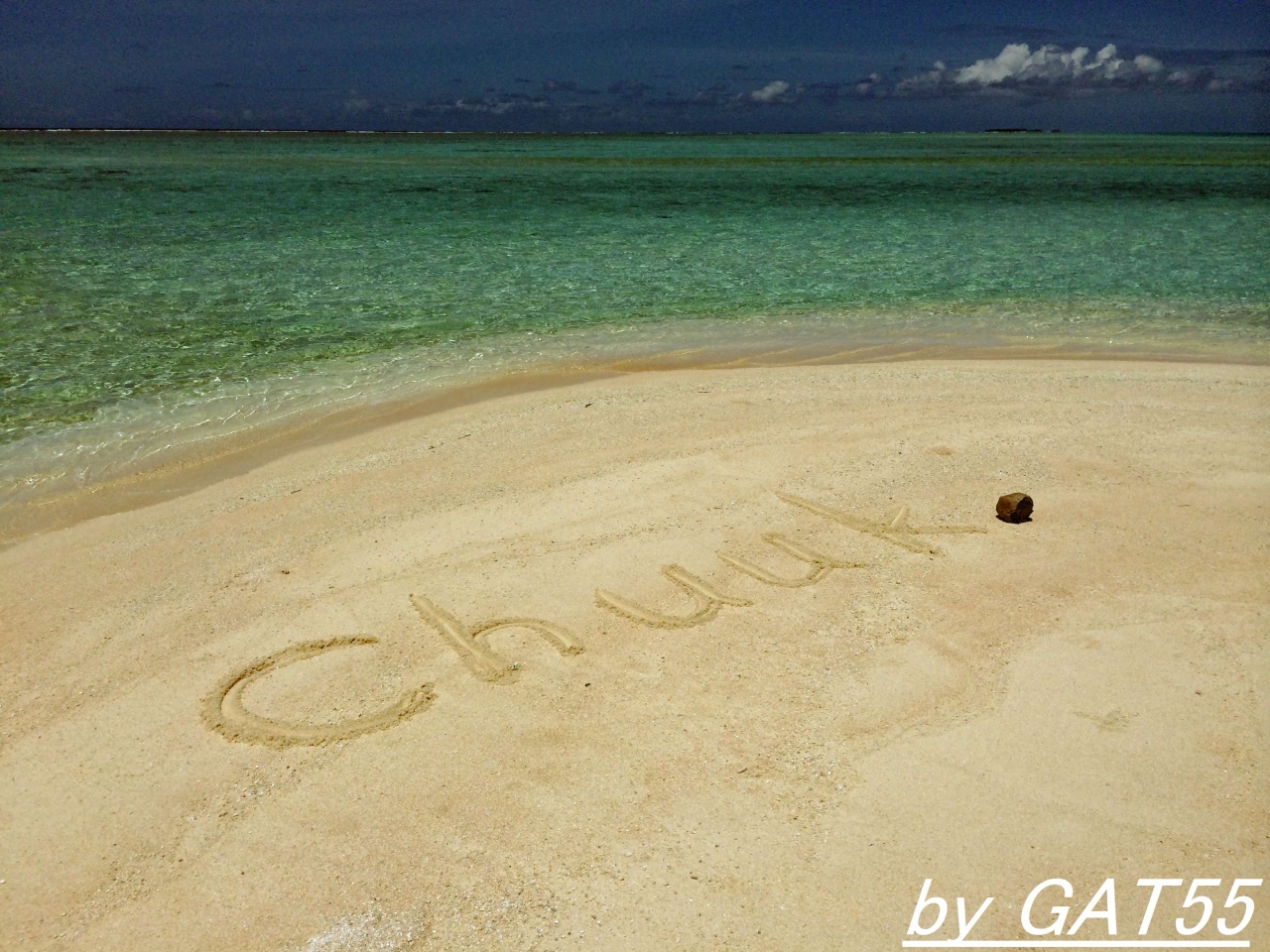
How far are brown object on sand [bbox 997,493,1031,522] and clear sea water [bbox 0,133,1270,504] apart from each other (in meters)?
5.49

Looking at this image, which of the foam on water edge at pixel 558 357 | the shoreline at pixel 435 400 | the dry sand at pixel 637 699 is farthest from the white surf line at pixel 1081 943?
the foam on water edge at pixel 558 357

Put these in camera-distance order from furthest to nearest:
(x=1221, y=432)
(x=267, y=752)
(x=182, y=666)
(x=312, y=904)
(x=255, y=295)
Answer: (x=255, y=295), (x=1221, y=432), (x=182, y=666), (x=267, y=752), (x=312, y=904)

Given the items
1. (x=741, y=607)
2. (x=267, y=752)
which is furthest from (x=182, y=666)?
(x=741, y=607)

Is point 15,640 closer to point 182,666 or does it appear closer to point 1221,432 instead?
point 182,666

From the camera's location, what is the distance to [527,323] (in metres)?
11.4

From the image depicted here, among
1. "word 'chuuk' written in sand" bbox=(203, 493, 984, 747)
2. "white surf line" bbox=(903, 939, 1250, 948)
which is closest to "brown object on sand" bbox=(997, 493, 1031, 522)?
"word 'chuuk' written in sand" bbox=(203, 493, 984, 747)

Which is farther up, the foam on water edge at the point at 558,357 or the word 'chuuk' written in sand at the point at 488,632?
the foam on water edge at the point at 558,357

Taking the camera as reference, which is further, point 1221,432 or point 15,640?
point 1221,432

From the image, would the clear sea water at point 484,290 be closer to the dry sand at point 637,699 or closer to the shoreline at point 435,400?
the shoreline at point 435,400

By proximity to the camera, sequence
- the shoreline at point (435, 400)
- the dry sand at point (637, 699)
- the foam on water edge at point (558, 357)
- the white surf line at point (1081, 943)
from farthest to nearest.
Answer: the foam on water edge at point (558, 357), the shoreline at point (435, 400), the dry sand at point (637, 699), the white surf line at point (1081, 943)

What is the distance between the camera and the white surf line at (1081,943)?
2754mm

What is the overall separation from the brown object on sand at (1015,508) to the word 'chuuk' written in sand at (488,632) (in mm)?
255

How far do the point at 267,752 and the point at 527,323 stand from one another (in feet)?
27.6

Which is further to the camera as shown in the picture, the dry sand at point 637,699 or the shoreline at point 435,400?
the shoreline at point 435,400
